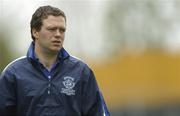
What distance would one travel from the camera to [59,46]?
37.1ft

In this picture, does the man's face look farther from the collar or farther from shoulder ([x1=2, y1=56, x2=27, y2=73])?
shoulder ([x1=2, y1=56, x2=27, y2=73])

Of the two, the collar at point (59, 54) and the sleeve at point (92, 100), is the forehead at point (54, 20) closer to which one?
the collar at point (59, 54)

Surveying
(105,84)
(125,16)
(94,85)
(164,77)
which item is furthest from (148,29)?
(94,85)

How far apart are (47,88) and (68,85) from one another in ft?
0.73

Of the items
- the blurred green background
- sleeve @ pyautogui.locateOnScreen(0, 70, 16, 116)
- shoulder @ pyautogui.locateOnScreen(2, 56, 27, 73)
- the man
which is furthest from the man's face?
the blurred green background

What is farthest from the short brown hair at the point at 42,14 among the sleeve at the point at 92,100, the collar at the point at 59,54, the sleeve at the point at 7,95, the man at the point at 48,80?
the sleeve at the point at 92,100

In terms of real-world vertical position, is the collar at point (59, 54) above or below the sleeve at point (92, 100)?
above

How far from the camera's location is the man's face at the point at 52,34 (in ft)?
37.1

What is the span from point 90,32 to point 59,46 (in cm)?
4478

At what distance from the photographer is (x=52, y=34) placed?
448 inches

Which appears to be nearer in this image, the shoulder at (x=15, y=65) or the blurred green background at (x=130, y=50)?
the shoulder at (x=15, y=65)

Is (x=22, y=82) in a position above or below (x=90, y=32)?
above

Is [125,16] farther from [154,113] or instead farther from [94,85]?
[94,85]

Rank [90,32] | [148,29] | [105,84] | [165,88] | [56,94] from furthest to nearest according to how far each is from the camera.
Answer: [148,29] < [90,32] < [165,88] < [105,84] < [56,94]
